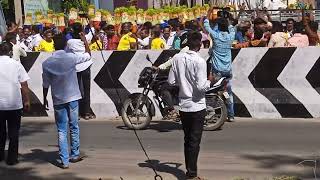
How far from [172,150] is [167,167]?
1041 mm

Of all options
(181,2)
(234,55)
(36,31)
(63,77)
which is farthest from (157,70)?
(181,2)

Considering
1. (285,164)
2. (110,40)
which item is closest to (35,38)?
(110,40)

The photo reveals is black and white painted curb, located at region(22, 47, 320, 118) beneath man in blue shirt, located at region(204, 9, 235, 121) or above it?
beneath

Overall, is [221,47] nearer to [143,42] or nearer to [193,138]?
[143,42]

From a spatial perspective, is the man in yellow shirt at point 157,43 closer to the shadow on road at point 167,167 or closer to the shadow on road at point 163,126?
the shadow on road at point 163,126

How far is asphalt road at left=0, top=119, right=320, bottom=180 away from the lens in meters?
7.42

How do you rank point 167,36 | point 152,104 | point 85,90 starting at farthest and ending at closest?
point 167,36 → point 85,90 → point 152,104

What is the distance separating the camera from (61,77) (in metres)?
7.65

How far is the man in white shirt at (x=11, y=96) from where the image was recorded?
7891mm

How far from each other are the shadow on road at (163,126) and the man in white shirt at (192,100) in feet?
11.1

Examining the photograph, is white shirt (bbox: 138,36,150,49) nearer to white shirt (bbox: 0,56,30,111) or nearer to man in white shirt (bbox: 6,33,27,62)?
man in white shirt (bbox: 6,33,27,62)

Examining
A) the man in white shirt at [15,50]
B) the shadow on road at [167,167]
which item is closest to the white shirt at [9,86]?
the shadow on road at [167,167]

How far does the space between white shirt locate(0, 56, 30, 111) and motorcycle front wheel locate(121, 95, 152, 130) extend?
285 cm

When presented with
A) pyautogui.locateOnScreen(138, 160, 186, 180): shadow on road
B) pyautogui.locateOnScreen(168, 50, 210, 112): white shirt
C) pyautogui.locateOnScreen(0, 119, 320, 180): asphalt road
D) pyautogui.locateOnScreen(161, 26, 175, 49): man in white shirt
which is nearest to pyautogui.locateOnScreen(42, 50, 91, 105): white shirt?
pyautogui.locateOnScreen(0, 119, 320, 180): asphalt road
